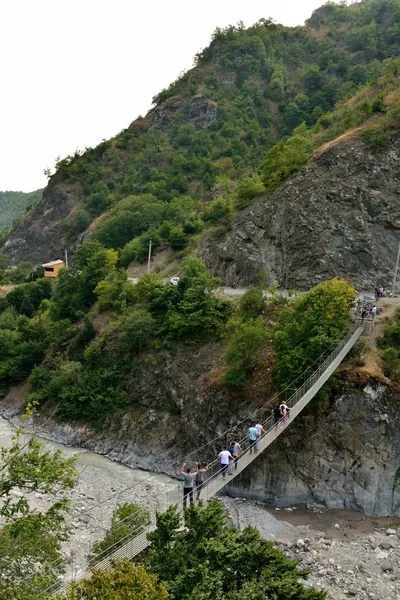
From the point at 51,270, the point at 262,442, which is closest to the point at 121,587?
the point at 262,442

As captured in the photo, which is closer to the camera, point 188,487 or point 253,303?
point 188,487

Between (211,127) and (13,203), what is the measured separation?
12120cm

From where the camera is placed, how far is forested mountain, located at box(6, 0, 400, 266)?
59.1 meters

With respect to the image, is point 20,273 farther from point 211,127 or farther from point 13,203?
point 13,203

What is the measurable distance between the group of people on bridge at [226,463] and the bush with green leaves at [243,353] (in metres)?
4.94

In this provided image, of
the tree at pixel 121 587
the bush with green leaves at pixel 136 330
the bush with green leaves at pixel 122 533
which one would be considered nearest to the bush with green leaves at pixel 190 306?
the bush with green leaves at pixel 136 330

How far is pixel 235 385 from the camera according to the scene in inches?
971

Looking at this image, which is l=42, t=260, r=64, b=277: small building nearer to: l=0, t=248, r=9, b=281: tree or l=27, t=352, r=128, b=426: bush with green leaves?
l=0, t=248, r=9, b=281: tree

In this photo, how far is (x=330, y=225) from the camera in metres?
33.3

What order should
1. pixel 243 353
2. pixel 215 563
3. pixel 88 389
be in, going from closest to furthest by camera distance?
pixel 215 563, pixel 243 353, pixel 88 389

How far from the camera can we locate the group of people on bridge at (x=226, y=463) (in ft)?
47.1

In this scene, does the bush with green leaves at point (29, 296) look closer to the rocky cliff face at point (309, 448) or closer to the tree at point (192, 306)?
the tree at point (192, 306)

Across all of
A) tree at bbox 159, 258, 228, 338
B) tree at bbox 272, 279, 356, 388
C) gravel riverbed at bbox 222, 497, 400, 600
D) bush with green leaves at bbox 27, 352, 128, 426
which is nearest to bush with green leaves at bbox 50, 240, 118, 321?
bush with green leaves at bbox 27, 352, 128, 426

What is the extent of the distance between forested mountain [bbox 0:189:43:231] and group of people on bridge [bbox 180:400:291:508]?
451 ft
